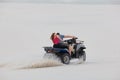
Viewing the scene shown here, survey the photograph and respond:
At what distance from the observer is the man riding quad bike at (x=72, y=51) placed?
149 centimetres

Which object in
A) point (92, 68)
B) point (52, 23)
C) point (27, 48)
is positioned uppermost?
point (52, 23)

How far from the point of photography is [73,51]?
152 cm

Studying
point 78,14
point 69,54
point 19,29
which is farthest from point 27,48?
point 78,14

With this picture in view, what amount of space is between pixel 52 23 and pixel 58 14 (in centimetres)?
6

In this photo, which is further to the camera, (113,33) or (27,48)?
(113,33)

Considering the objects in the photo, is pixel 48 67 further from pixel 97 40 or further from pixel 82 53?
pixel 97 40

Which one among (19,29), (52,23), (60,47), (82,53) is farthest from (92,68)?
(19,29)

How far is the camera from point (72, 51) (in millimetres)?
1516

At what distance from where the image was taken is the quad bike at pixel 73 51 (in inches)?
58.6

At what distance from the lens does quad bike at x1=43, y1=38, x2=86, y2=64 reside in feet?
4.89

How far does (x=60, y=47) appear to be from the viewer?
4.91ft

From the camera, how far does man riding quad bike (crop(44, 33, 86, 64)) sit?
58.6 inches

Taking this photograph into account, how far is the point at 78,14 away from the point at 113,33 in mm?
212

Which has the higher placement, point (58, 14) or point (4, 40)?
point (58, 14)
